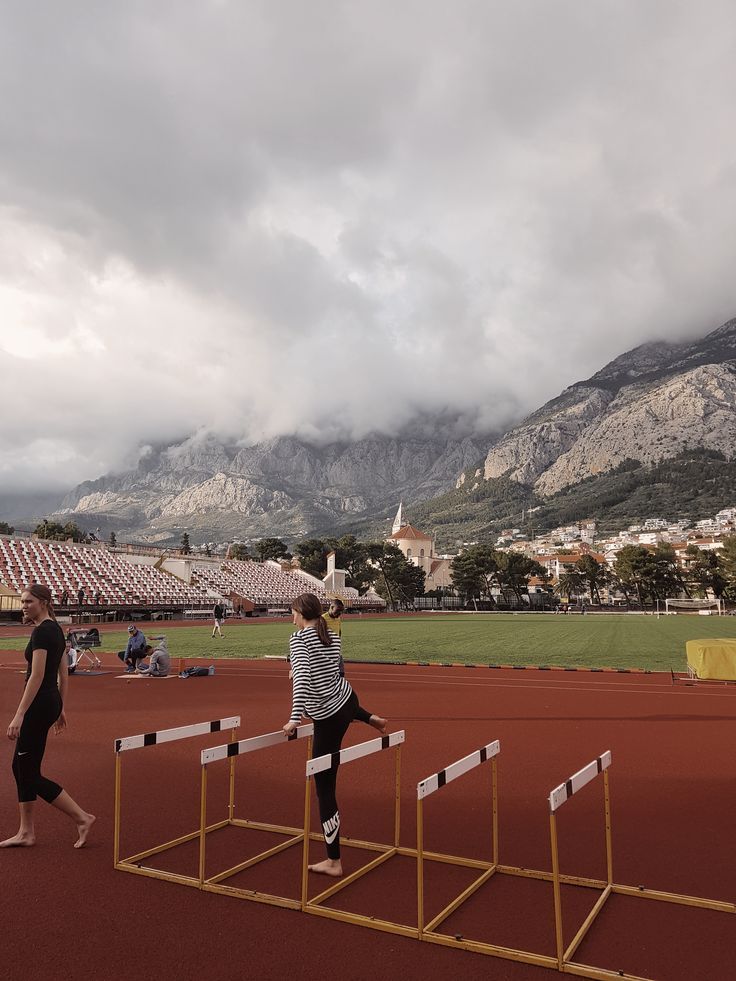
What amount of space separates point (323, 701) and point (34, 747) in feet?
8.22

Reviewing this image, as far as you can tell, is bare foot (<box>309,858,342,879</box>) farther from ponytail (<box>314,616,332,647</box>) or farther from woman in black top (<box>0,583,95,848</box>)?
woman in black top (<box>0,583,95,848</box>)

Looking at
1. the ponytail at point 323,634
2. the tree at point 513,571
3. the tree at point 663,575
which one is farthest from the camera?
the tree at point 513,571

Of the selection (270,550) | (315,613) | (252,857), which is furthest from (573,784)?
(270,550)

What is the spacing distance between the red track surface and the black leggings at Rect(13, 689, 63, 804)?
1.74 feet

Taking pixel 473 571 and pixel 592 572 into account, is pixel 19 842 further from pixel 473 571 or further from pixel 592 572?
pixel 592 572

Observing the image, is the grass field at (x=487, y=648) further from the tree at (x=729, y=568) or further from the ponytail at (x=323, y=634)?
the tree at (x=729, y=568)

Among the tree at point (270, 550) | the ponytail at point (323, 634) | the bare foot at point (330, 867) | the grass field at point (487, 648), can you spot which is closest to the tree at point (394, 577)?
the tree at point (270, 550)

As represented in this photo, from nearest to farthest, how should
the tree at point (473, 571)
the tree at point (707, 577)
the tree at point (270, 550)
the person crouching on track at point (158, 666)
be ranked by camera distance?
1. the person crouching on track at point (158, 666)
2. the tree at point (707, 577)
3. the tree at point (473, 571)
4. the tree at point (270, 550)

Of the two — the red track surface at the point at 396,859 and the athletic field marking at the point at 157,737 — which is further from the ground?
the athletic field marking at the point at 157,737

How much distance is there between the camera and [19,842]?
5562 millimetres

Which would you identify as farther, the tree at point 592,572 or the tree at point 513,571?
the tree at point 592,572

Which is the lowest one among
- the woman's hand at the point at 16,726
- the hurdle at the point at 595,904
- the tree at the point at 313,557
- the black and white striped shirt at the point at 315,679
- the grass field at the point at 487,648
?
the grass field at the point at 487,648

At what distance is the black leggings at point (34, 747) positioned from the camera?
17.8 ft

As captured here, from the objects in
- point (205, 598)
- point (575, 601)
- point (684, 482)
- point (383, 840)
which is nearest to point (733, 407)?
point (684, 482)
